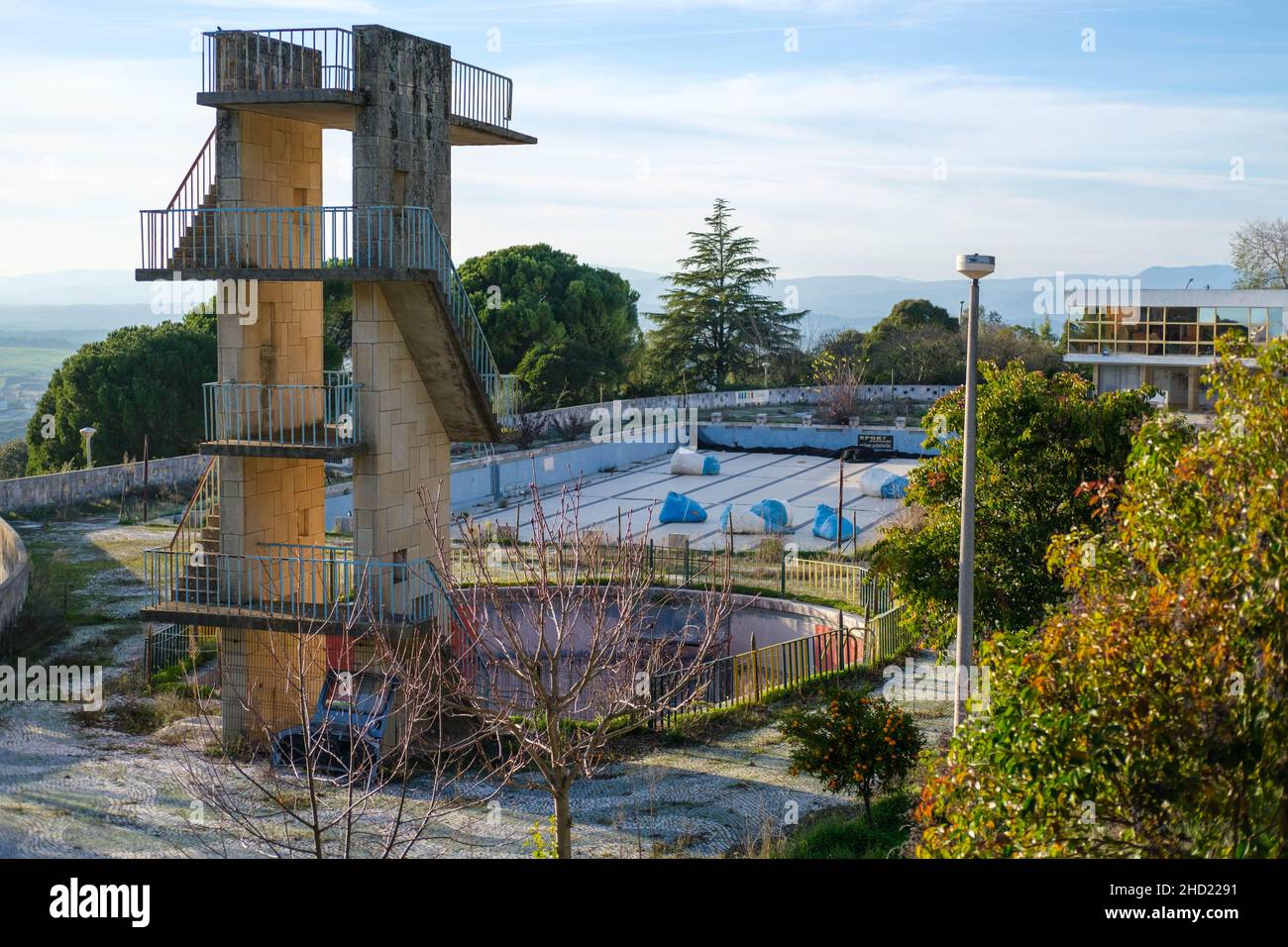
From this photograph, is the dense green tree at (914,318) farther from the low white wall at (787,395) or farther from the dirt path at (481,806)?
the dirt path at (481,806)

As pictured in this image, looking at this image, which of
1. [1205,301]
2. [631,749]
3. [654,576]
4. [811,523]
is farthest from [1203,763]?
[1205,301]

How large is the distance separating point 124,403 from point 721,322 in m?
42.3

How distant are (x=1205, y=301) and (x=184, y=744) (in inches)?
2376

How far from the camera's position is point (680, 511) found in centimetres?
3906

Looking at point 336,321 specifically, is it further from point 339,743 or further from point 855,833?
point 855,833

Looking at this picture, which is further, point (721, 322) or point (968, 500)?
point (721, 322)

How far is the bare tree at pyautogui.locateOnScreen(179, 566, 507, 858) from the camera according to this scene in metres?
14.6

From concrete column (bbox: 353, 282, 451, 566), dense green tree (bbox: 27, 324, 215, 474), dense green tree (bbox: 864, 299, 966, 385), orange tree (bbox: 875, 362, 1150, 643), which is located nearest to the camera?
orange tree (bbox: 875, 362, 1150, 643)

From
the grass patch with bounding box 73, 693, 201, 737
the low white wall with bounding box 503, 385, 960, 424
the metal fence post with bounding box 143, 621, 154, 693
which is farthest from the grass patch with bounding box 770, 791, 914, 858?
the low white wall with bounding box 503, 385, 960, 424

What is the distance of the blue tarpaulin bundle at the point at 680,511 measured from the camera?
39.0m

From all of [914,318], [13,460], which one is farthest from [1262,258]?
[13,460]

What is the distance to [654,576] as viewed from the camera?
29.2m

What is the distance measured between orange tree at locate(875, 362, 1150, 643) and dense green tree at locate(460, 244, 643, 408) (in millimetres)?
44329

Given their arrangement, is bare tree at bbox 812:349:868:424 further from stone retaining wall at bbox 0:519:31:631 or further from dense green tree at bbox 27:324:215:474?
stone retaining wall at bbox 0:519:31:631
